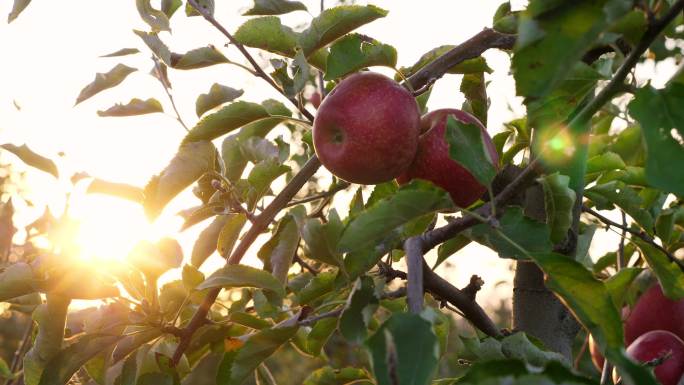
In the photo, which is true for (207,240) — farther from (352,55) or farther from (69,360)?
(352,55)

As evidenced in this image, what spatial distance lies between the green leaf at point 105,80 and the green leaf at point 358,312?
2.31 ft

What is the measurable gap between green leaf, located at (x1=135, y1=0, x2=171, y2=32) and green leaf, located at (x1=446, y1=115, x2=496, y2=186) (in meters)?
0.65

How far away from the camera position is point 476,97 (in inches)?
54.6

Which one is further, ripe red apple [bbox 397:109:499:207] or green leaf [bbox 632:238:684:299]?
green leaf [bbox 632:238:684:299]

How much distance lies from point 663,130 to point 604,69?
0.63 metres

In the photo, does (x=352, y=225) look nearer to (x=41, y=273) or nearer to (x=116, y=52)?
(x=41, y=273)

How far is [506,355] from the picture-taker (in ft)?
3.50

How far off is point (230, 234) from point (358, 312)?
508mm

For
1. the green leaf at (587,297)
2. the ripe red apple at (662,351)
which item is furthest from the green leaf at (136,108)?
the ripe red apple at (662,351)

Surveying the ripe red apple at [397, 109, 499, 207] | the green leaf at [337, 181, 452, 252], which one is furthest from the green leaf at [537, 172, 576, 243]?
the green leaf at [337, 181, 452, 252]

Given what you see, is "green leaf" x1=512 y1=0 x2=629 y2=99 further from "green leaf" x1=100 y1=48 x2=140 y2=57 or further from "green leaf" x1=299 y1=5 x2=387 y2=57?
"green leaf" x1=100 y1=48 x2=140 y2=57

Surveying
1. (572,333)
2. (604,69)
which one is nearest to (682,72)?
(604,69)

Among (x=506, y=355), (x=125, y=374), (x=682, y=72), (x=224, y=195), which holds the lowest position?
(x=125, y=374)

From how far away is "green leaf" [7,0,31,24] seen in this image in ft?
4.10
